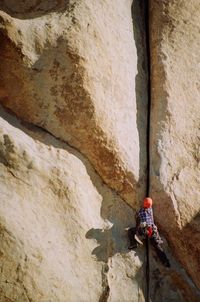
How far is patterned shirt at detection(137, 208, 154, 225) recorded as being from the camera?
27.9 feet

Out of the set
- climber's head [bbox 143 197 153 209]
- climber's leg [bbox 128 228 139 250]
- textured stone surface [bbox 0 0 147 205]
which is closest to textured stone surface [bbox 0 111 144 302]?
climber's leg [bbox 128 228 139 250]

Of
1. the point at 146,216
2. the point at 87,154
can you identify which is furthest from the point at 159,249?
the point at 87,154

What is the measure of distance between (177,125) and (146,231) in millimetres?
2937

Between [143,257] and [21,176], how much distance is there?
3.49 meters

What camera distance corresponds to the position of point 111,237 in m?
8.56

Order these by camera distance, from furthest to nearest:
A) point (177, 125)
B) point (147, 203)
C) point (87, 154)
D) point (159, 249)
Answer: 1. point (177, 125)
2. point (87, 154)
3. point (159, 249)
4. point (147, 203)

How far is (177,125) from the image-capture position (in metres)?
9.54

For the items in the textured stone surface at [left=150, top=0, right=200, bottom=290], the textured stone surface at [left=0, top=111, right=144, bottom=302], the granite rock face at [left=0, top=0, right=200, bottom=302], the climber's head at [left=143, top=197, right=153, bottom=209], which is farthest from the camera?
the textured stone surface at [left=150, top=0, right=200, bottom=290]

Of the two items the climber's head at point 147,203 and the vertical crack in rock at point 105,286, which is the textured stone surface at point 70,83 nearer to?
the climber's head at point 147,203

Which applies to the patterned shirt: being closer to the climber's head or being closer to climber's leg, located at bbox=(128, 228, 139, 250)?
the climber's head

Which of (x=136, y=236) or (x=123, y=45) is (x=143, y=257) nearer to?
(x=136, y=236)

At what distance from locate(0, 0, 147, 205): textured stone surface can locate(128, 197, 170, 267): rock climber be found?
580mm

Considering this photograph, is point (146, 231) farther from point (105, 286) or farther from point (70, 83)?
point (70, 83)

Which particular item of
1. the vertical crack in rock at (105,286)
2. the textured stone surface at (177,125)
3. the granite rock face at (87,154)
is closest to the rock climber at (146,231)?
the granite rock face at (87,154)
